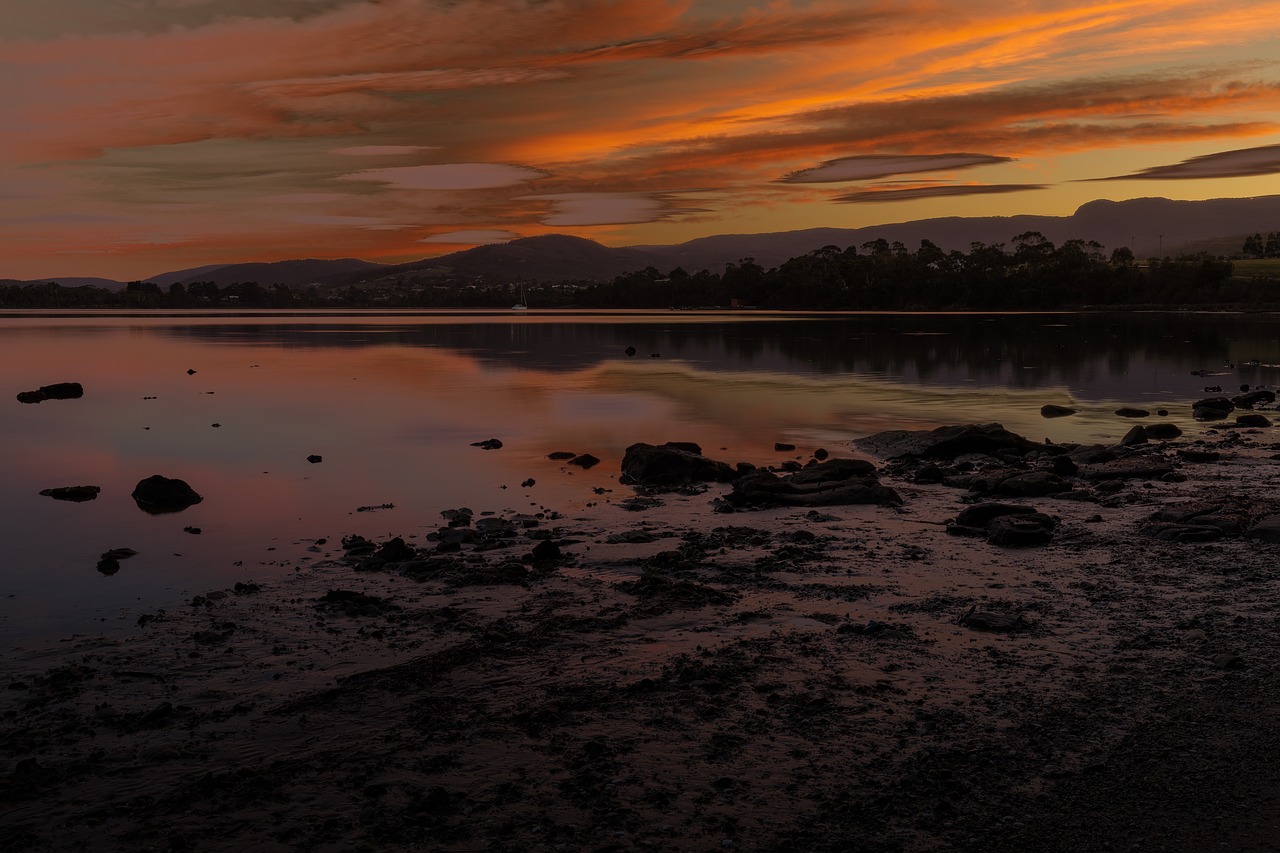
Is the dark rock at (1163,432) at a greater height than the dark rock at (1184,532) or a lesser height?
lesser

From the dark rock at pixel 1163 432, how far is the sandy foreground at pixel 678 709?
1810 centimetres

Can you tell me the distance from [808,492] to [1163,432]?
18.3m

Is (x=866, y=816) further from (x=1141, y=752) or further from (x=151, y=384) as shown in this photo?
(x=151, y=384)

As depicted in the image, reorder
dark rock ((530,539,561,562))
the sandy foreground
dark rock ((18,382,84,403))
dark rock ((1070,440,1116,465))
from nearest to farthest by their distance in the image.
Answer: the sandy foreground, dark rock ((530,539,561,562)), dark rock ((1070,440,1116,465)), dark rock ((18,382,84,403))

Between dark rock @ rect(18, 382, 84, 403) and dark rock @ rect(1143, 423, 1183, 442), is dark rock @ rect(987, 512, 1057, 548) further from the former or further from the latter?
dark rock @ rect(18, 382, 84, 403)

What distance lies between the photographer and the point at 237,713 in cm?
1067

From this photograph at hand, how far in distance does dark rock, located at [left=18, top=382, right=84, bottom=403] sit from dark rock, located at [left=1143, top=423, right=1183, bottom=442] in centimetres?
5166

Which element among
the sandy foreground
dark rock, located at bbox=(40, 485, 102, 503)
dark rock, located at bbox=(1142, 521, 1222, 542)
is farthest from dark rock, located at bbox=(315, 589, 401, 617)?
dark rock, located at bbox=(1142, 521, 1222, 542)

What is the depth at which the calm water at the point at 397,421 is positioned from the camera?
1917 cm

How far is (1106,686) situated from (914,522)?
9.10 metres

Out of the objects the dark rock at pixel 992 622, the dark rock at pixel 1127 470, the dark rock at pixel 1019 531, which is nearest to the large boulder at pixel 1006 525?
the dark rock at pixel 1019 531

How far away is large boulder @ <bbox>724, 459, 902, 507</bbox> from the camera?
71.4ft

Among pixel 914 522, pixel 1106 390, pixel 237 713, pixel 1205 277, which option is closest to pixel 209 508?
pixel 237 713

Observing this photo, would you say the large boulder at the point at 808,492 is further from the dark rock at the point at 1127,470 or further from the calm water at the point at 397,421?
the dark rock at the point at 1127,470
